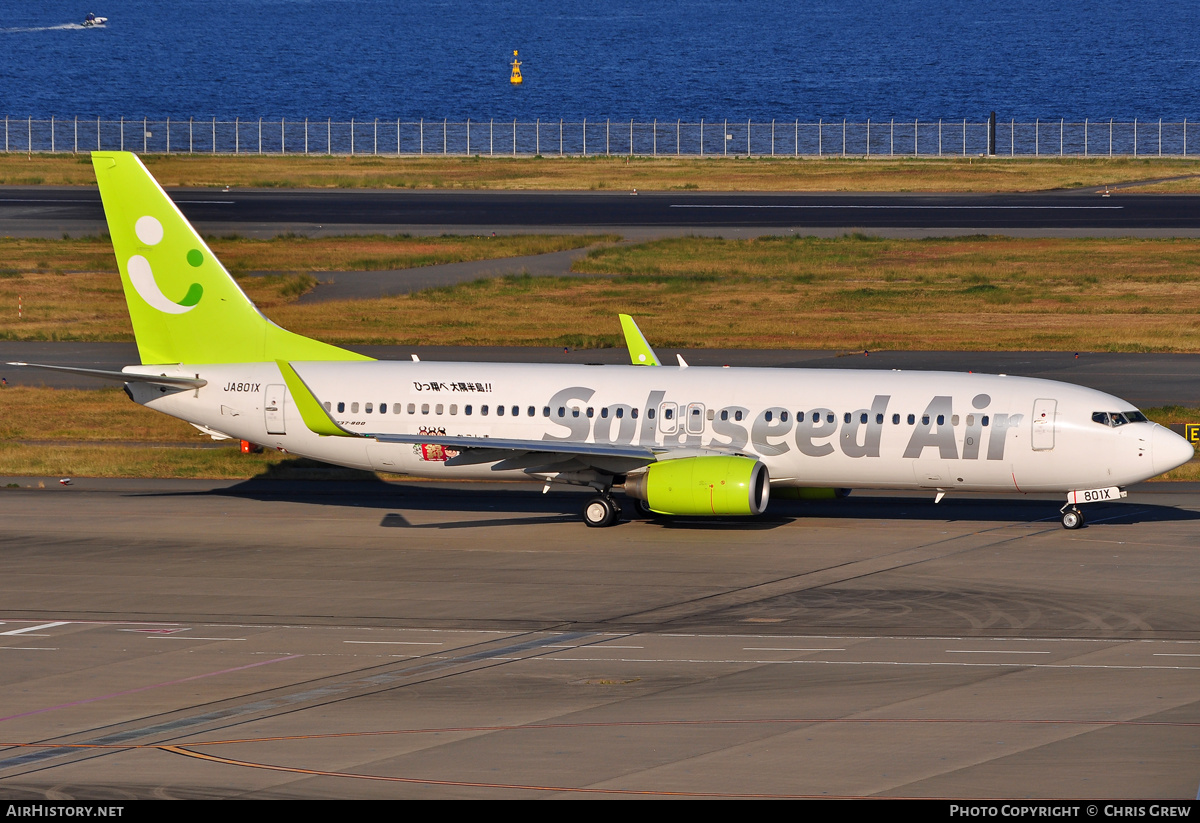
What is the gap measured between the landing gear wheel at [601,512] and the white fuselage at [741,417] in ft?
5.46

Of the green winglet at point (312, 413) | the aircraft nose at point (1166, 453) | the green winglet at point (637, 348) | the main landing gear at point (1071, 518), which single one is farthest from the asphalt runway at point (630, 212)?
the green winglet at point (312, 413)

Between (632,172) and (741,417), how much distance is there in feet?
329

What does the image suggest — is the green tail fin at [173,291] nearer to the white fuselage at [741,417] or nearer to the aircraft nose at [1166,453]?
the white fuselage at [741,417]

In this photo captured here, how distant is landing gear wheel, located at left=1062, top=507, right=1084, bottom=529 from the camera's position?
39.8 meters

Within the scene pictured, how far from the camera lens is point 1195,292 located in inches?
3083

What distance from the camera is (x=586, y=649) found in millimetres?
28734

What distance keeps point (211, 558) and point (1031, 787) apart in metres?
23.2

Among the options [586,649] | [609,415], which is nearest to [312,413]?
[609,415]

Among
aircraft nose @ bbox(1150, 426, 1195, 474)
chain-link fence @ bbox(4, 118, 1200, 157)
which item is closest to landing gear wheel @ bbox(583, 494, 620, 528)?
aircraft nose @ bbox(1150, 426, 1195, 474)

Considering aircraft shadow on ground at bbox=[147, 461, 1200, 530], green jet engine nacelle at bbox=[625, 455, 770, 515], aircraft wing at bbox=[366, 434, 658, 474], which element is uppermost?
aircraft wing at bbox=[366, 434, 658, 474]

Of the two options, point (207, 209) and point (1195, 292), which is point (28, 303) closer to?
point (207, 209)

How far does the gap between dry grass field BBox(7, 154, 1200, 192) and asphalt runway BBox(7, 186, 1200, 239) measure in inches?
175

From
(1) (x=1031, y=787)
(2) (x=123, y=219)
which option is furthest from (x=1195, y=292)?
(1) (x=1031, y=787)

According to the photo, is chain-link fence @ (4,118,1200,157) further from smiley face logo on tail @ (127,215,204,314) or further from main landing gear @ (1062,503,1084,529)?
main landing gear @ (1062,503,1084,529)
